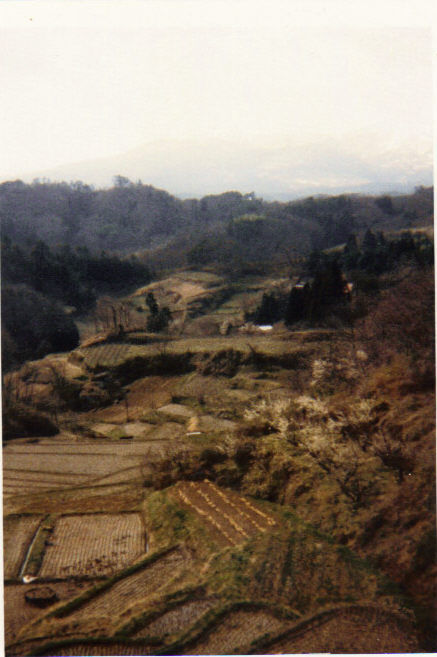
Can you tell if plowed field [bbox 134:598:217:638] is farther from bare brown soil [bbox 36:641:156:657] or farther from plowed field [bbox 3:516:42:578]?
plowed field [bbox 3:516:42:578]

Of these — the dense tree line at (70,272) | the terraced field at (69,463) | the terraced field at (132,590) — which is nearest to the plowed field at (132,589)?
the terraced field at (132,590)

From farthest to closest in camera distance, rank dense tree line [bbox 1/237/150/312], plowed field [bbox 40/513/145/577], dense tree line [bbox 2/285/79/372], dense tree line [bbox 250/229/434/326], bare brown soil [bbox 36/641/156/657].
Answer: dense tree line [bbox 1/237/150/312] → dense tree line [bbox 250/229/434/326] → dense tree line [bbox 2/285/79/372] → plowed field [bbox 40/513/145/577] → bare brown soil [bbox 36/641/156/657]

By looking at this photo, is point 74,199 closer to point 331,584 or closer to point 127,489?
point 127,489

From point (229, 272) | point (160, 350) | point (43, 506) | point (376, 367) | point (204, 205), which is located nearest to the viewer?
point (43, 506)

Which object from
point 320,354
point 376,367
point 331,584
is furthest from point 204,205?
point 331,584

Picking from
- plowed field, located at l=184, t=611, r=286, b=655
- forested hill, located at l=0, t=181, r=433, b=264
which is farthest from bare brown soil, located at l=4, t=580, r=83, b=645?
forested hill, located at l=0, t=181, r=433, b=264

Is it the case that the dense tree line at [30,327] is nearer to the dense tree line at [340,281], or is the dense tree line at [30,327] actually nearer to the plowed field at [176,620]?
the dense tree line at [340,281]

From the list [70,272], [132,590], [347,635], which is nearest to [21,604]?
[132,590]
